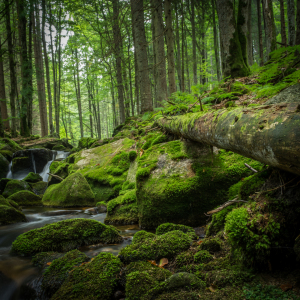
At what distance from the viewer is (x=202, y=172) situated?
4.12 meters

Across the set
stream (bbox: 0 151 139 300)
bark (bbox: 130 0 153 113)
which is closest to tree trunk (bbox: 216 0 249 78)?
bark (bbox: 130 0 153 113)

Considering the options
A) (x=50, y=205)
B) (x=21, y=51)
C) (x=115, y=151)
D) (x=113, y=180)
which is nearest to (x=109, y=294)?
(x=113, y=180)

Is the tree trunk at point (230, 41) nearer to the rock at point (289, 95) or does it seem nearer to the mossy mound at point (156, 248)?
the rock at point (289, 95)

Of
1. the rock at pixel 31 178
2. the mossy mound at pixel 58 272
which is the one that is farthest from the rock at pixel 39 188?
the mossy mound at pixel 58 272

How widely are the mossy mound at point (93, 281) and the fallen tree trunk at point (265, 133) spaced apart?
211cm

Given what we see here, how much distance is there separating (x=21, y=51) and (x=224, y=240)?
20301mm

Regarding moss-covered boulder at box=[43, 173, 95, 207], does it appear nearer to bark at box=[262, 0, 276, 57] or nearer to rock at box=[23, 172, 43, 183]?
rock at box=[23, 172, 43, 183]

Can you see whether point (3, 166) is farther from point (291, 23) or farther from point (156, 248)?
point (291, 23)

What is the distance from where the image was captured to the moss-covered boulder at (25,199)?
Result: 24.1 feet

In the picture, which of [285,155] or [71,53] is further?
[71,53]

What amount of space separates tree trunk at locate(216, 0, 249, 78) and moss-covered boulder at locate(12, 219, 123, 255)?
863 cm

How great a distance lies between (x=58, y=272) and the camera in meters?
2.71

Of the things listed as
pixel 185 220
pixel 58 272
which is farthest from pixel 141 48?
pixel 58 272

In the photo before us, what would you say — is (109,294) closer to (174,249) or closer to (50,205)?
(174,249)
